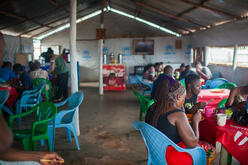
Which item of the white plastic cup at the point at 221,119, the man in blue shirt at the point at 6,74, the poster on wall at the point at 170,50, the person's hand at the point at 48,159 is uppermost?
the poster on wall at the point at 170,50

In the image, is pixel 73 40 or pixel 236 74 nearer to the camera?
pixel 73 40

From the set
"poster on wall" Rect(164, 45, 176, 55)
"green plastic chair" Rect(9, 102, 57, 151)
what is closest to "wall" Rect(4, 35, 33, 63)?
"green plastic chair" Rect(9, 102, 57, 151)

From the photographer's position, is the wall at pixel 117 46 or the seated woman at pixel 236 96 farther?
the wall at pixel 117 46

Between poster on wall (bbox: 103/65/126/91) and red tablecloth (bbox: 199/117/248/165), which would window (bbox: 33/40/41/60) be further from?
red tablecloth (bbox: 199/117/248/165)

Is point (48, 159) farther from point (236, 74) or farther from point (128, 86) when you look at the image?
point (128, 86)

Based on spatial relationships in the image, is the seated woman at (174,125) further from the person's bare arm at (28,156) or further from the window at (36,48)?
the window at (36,48)

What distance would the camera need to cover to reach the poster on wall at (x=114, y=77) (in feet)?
26.9

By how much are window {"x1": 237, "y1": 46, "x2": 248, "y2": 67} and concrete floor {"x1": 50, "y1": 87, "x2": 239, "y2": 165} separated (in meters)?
3.27

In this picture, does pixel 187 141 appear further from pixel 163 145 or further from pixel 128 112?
pixel 128 112

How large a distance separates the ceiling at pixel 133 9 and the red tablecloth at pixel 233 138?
3673 mm

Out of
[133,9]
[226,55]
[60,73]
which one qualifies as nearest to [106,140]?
[60,73]

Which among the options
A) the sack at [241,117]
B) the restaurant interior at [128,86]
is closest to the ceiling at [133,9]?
the restaurant interior at [128,86]

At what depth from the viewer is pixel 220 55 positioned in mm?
7562

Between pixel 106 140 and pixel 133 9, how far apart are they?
6.88 metres
